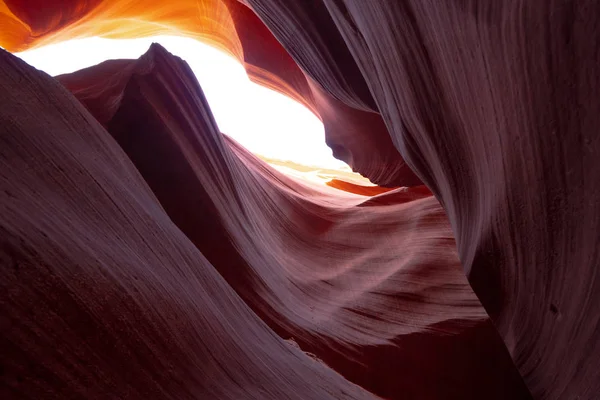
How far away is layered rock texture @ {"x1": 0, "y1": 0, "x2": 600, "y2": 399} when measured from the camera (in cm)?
112

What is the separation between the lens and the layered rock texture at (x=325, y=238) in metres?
1.12

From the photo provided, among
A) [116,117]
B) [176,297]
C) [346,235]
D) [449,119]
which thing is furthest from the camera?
[346,235]

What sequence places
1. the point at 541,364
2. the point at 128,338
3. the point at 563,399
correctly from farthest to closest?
the point at 541,364 → the point at 563,399 → the point at 128,338

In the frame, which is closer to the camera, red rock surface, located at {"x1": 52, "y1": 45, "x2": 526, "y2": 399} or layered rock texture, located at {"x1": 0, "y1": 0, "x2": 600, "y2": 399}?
layered rock texture, located at {"x1": 0, "y1": 0, "x2": 600, "y2": 399}

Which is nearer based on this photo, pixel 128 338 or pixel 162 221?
pixel 128 338

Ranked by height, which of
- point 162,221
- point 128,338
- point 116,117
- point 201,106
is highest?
point 201,106

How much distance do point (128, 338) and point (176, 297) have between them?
0.29 meters

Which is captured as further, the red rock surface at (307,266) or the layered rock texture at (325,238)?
the red rock surface at (307,266)

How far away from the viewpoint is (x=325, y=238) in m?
4.30

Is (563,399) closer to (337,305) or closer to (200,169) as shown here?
(337,305)

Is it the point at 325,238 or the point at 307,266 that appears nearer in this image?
the point at 307,266

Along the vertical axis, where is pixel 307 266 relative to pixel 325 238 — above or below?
below

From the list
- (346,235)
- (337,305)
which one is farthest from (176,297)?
(346,235)

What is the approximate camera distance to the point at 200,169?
315 cm
